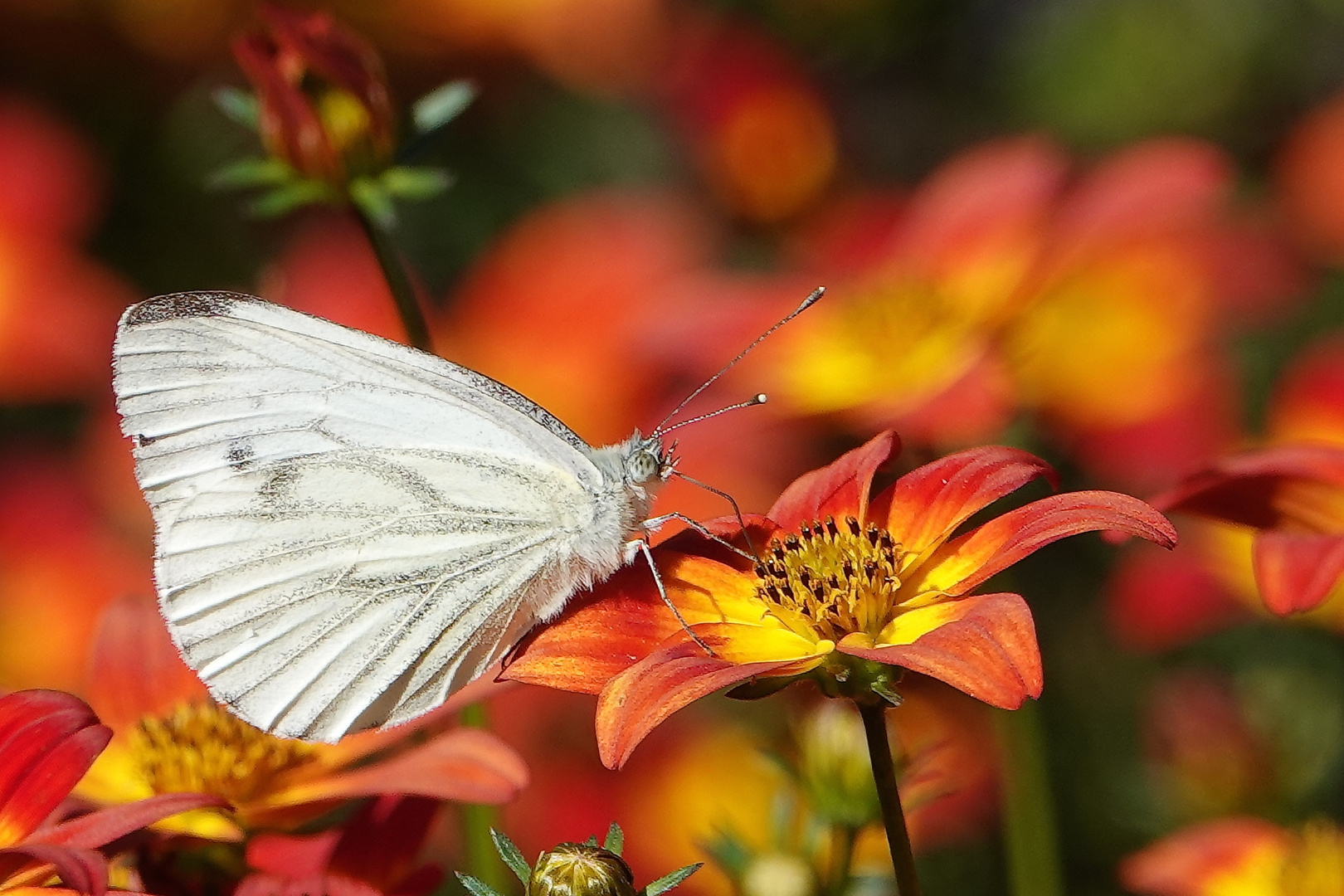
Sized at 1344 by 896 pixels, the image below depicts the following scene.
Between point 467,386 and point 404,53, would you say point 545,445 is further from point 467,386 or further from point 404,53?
point 404,53

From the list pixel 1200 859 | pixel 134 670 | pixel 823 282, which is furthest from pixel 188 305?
pixel 823 282

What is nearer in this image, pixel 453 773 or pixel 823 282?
pixel 453 773

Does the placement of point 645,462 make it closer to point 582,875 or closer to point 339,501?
point 339,501

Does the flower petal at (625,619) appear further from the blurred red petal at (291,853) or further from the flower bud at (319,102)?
the flower bud at (319,102)

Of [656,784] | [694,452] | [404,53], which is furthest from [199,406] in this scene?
[404,53]

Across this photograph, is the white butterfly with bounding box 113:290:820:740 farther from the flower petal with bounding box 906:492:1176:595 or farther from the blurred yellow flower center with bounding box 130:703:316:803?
the flower petal with bounding box 906:492:1176:595

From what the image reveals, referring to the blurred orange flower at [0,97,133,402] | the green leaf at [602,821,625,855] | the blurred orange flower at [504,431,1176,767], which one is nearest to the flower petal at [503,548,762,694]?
the blurred orange flower at [504,431,1176,767]
